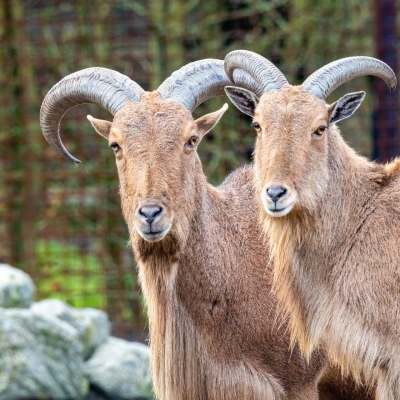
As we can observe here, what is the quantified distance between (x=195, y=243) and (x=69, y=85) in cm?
162

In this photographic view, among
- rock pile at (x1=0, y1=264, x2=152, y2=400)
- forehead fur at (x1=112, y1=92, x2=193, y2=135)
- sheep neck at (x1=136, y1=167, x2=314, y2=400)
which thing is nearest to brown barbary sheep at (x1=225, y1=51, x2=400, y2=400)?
sheep neck at (x1=136, y1=167, x2=314, y2=400)

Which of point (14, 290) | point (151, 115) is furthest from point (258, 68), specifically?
point (14, 290)

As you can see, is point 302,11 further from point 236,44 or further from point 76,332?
point 76,332

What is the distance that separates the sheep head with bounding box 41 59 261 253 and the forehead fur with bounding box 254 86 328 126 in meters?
0.57

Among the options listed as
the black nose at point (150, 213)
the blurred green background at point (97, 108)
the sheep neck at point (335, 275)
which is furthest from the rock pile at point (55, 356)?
the black nose at point (150, 213)

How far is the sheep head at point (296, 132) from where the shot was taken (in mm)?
5938

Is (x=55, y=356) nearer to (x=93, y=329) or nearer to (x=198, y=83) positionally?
(x=93, y=329)

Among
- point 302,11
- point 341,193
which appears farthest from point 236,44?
point 341,193

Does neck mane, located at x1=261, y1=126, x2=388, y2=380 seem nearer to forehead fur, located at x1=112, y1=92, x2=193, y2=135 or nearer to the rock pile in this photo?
forehead fur, located at x1=112, y1=92, x2=193, y2=135

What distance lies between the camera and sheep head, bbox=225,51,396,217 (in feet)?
19.5

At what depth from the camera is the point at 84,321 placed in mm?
10188

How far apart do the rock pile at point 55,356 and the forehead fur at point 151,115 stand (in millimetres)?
3296

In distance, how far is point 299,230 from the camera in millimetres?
6246

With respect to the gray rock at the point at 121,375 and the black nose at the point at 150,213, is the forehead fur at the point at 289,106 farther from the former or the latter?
the gray rock at the point at 121,375
